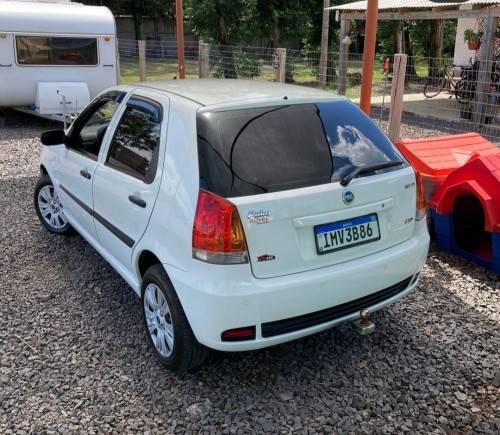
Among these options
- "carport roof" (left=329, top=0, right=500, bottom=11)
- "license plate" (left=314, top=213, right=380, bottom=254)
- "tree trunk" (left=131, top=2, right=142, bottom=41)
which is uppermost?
Answer: "tree trunk" (left=131, top=2, right=142, bottom=41)

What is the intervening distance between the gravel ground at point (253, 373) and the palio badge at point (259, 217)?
1028mm

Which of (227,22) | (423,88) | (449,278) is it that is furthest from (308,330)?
(227,22)

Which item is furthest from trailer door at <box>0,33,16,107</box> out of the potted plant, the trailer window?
the potted plant

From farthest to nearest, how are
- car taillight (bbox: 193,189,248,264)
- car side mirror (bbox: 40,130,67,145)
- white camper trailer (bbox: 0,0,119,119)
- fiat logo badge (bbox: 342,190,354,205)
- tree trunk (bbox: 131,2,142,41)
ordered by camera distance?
tree trunk (bbox: 131,2,142,41), white camper trailer (bbox: 0,0,119,119), car side mirror (bbox: 40,130,67,145), fiat logo badge (bbox: 342,190,354,205), car taillight (bbox: 193,189,248,264)

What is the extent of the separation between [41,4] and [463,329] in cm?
1038

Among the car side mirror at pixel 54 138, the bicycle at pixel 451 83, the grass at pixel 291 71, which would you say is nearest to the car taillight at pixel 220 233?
the car side mirror at pixel 54 138

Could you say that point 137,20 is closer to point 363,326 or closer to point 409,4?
point 409,4

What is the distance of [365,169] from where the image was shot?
304 cm

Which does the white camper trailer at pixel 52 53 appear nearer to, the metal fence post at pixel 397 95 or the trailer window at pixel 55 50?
the trailer window at pixel 55 50

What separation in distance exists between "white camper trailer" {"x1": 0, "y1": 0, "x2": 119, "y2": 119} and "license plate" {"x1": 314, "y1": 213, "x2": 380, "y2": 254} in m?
8.77

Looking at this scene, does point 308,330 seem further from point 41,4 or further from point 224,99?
point 41,4

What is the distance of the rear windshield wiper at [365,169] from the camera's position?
291 cm

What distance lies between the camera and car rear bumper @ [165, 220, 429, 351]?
8.72 feet

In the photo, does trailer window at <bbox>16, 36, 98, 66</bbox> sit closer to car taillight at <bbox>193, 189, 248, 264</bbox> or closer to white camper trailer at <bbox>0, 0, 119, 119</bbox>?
white camper trailer at <bbox>0, 0, 119, 119</bbox>
